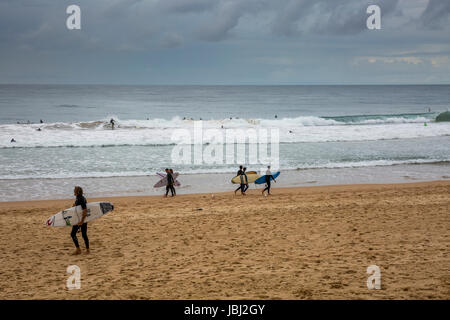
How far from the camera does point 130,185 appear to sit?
1919cm

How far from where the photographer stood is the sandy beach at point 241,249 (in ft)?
23.7

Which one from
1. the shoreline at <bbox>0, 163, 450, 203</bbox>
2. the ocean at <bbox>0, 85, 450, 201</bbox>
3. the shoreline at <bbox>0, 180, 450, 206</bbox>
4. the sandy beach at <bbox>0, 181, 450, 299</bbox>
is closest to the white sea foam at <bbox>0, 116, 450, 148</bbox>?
the ocean at <bbox>0, 85, 450, 201</bbox>

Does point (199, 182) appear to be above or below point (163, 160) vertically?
below

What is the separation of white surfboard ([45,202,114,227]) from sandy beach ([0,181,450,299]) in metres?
0.76

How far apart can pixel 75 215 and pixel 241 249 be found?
148 inches

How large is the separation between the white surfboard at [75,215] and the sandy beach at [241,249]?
30.0 inches

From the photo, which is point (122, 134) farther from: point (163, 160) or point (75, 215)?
point (75, 215)

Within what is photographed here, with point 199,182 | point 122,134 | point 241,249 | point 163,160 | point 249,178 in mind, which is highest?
point 122,134

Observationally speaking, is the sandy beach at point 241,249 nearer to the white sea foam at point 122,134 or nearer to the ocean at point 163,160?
the ocean at point 163,160

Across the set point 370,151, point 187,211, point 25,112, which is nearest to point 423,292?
point 187,211

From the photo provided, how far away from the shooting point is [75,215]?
361 inches

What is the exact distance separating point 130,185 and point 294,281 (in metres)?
13.0

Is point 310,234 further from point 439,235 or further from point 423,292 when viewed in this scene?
point 423,292

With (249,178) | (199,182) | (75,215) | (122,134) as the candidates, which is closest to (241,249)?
(75,215)
